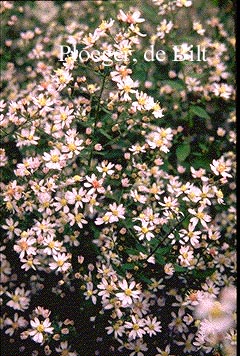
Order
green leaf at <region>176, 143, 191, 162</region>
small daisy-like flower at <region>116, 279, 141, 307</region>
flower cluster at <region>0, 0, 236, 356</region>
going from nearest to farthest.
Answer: small daisy-like flower at <region>116, 279, 141, 307</region> → flower cluster at <region>0, 0, 236, 356</region> → green leaf at <region>176, 143, 191, 162</region>

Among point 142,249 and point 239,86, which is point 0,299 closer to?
point 142,249

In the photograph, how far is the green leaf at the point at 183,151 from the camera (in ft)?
8.68

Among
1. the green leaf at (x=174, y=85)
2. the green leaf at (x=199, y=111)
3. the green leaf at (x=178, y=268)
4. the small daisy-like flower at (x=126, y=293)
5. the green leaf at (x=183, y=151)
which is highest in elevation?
the green leaf at (x=174, y=85)

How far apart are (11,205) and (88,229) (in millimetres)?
349

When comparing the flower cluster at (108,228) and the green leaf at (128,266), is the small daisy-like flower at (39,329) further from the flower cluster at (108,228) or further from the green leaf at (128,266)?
the green leaf at (128,266)

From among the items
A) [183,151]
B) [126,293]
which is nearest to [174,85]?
[183,151]

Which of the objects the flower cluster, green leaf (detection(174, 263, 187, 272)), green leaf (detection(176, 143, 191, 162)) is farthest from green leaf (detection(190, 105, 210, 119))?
green leaf (detection(174, 263, 187, 272))

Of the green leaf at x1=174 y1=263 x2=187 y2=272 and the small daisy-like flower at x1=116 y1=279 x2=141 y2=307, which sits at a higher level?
the green leaf at x1=174 y1=263 x2=187 y2=272

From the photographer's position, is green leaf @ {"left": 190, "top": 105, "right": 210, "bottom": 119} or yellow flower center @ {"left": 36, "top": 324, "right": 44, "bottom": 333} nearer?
yellow flower center @ {"left": 36, "top": 324, "right": 44, "bottom": 333}

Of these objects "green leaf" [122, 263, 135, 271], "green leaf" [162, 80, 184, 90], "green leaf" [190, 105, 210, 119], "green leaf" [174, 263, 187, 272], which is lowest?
"green leaf" [174, 263, 187, 272]

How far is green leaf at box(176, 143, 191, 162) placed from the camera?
265 cm

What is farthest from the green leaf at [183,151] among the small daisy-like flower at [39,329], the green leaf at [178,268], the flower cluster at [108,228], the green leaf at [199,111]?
the small daisy-like flower at [39,329]

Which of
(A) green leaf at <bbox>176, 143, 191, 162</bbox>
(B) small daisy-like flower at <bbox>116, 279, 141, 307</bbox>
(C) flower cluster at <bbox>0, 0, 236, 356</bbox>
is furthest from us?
(A) green leaf at <bbox>176, 143, 191, 162</bbox>

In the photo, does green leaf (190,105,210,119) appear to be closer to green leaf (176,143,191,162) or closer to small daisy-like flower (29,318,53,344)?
green leaf (176,143,191,162)
